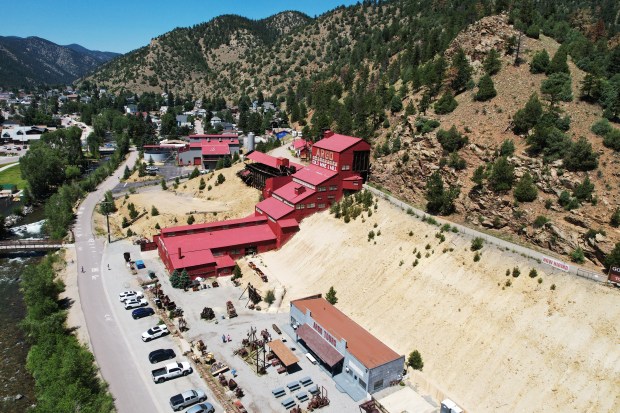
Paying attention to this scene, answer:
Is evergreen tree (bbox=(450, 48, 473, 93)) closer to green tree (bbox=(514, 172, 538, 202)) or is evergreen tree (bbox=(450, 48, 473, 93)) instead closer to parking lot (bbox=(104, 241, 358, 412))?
green tree (bbox=(514, 172, 538, 202))

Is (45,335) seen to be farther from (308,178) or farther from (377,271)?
(308,178)

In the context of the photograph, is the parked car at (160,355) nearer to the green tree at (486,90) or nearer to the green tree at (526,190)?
the green tree at (526,190)

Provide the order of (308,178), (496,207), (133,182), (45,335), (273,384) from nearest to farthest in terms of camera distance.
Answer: (273,384), (45,335), (496,207), (308,178), (133,182)

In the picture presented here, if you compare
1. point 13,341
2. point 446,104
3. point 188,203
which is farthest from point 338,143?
point 13,341

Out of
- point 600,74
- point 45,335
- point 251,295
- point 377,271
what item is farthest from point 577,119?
point 45,335

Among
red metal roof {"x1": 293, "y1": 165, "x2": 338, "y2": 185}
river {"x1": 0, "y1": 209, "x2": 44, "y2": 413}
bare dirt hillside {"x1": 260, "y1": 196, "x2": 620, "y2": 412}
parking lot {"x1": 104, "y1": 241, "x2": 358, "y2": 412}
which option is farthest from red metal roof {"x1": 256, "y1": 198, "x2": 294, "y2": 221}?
river {"x1": 0, "y1": 209, "x2": 44, "y2": 413}
